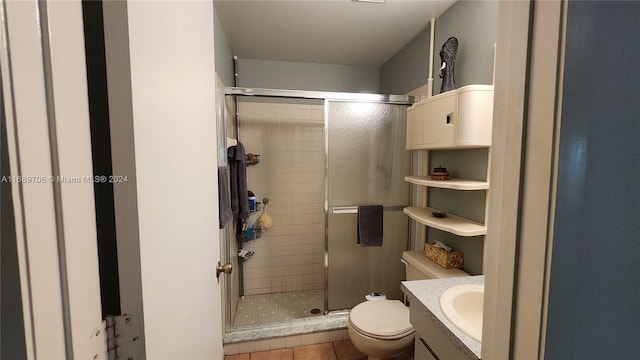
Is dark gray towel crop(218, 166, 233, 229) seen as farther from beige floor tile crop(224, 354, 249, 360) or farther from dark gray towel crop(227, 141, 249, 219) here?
beige floor tile crop(224, 354, 249, 360)

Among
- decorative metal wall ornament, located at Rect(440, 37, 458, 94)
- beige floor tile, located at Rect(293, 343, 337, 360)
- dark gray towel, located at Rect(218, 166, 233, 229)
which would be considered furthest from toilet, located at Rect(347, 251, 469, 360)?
decorative metal wall ornament, located at Rect(440, 37, 458, 94)

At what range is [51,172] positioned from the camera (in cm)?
34

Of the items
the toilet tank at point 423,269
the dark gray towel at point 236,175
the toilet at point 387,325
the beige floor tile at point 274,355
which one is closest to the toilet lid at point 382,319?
the toilet at point 387,325

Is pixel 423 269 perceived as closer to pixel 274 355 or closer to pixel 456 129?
pixel 456 129

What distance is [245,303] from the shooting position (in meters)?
2.61

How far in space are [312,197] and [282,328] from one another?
1.28 meters

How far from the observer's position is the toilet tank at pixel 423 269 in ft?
5.18

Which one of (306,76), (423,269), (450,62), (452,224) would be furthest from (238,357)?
(306,76)

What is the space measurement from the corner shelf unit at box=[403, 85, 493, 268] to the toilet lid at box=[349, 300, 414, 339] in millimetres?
623

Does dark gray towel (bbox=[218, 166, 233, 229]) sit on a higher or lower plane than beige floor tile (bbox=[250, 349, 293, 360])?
higher

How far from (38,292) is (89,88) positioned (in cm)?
31

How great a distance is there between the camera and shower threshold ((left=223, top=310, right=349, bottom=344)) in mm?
1925

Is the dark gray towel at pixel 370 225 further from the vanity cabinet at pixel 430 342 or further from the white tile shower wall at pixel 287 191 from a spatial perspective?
the vanity cabinet at pixel 430 342

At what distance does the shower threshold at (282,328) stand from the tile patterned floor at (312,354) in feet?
0.35
